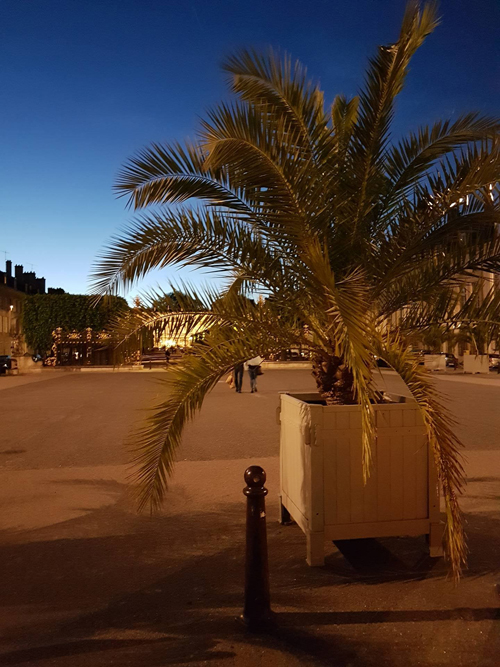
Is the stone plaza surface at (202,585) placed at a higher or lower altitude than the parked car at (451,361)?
lower

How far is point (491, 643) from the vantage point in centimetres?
306

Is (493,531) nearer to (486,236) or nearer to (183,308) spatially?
(486,236)

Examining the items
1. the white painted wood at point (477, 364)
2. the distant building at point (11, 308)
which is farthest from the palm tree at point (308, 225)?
the distant building at point (11, 308)

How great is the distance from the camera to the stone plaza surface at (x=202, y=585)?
9.84 feet

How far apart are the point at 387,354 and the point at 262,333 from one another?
110cm

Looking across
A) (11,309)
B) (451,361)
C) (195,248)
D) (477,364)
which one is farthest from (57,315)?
(195,248)

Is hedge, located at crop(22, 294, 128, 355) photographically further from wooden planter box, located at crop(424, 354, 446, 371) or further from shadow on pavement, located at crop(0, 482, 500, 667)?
shadow on pavement, located at crop(0, 482, 500, 667)

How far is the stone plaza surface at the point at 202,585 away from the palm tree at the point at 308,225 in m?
0.78

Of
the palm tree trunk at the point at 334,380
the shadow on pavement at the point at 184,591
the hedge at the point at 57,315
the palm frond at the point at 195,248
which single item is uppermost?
the hedge at the point at 57,315

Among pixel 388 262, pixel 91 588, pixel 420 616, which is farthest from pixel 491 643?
pixel 388 262

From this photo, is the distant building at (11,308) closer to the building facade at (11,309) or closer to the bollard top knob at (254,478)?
the building facade at (11,309)

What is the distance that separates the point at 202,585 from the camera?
12.5 ft

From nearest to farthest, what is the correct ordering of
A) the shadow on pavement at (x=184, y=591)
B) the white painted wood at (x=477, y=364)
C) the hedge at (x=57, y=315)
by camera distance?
the shadow on pavement at (x=184, y=591)
the white painted wood at (x=477, y=364)
the hedge at (x=57, y=315)

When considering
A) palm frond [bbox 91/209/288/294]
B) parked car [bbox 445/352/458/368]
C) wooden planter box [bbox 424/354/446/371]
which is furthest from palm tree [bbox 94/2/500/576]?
parked car [bbox 445/352/458/368]
